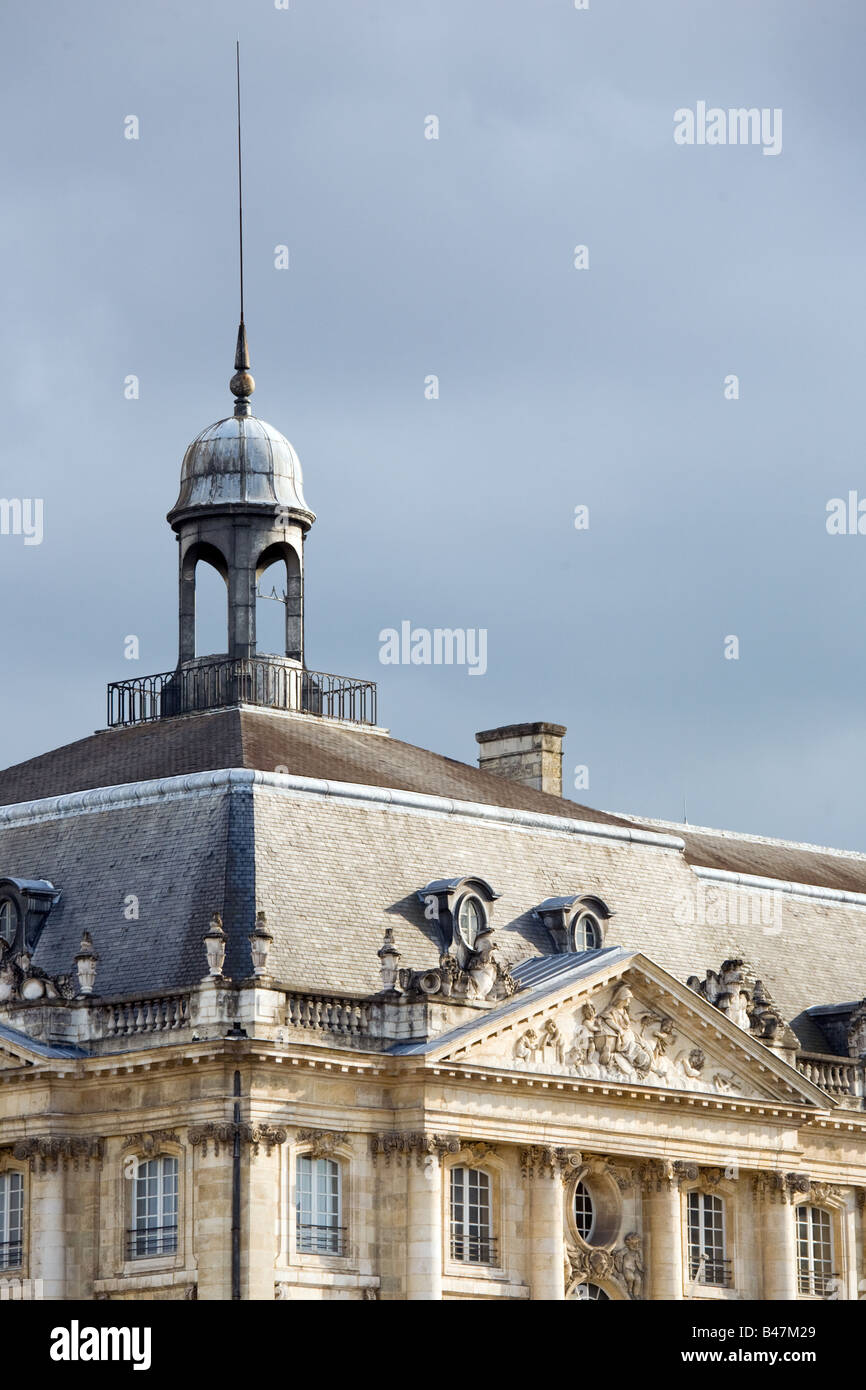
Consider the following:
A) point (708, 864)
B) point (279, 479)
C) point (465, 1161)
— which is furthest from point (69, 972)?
point (708, 864)

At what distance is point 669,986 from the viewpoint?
2805 inches

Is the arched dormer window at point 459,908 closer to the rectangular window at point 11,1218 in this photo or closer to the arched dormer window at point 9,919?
the arched dormer window at point 9,919

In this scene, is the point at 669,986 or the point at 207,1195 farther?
the point at 669,986

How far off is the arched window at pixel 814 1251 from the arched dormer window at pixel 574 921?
320 inches

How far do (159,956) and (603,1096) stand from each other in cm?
980

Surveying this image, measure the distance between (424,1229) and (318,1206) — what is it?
7.06ft

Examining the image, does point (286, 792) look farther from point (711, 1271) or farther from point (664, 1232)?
point (711, 1271)

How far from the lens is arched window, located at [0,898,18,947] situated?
70000 millimetres

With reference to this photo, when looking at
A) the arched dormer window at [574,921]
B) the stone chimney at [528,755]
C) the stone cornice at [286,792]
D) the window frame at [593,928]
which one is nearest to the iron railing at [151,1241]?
the stone cornice at [286,792]

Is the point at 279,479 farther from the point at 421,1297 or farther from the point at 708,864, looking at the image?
the point at 421,1297

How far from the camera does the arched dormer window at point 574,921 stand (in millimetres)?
72688

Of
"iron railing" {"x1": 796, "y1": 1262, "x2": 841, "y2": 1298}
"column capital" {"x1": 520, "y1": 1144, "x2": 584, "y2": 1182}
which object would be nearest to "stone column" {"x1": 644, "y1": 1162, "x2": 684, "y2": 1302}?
"column capital" {"x1": 520, "y1": 1144, "x2": 584, "y2": 1182}
